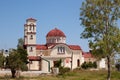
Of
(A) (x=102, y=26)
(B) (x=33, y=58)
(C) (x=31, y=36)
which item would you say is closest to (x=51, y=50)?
(B) (x=33, y=58)

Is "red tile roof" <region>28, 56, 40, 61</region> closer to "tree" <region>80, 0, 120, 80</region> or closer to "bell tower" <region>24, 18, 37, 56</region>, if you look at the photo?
"bell tower" <region>24, 18, 37, 56</region>

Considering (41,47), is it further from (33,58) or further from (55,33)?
(55,33)

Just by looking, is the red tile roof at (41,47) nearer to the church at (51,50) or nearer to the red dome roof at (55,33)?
the church at (51,50)

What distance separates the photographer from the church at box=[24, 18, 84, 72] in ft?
251

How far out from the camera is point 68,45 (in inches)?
3118

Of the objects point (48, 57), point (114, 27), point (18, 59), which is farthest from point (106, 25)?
point (48, 57)

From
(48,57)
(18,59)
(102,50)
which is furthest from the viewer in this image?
(48,57)

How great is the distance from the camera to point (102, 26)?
34062 mm

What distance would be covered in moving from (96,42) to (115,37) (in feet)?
5.92

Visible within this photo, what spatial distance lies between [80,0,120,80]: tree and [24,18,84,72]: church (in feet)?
136

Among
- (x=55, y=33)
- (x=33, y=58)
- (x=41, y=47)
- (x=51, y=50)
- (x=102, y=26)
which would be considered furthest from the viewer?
(x=41, y=47)

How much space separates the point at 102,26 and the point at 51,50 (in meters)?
44.1

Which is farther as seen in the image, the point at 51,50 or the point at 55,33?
the point at 55,33

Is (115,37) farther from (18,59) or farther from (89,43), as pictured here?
(18,59)
